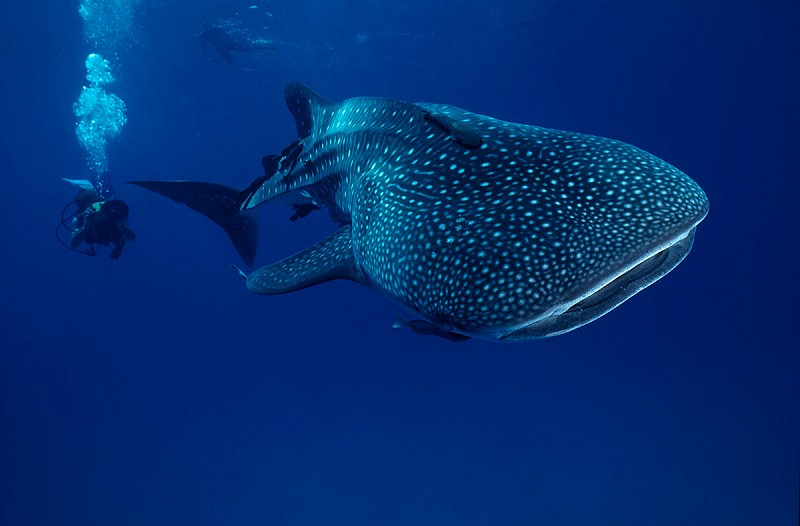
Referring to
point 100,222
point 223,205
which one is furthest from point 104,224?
point 223,205

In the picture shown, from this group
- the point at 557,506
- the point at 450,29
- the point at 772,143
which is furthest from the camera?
the point at 772,143

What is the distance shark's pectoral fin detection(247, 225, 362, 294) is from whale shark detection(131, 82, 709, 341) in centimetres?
3

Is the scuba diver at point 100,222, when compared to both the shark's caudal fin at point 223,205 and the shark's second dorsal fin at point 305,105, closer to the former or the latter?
the shark's caudal fin at point 223,205

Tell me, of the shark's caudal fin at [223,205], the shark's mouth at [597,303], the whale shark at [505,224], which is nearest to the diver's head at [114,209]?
the shark's caudal fin at [223,205]

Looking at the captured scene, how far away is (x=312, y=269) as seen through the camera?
4.16 metres

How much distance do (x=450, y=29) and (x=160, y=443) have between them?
2893 cm

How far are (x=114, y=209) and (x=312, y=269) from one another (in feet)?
29.5

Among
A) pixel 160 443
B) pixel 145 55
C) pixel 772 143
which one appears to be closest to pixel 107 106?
pixel 145 55

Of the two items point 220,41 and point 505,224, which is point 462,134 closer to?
point 505,224

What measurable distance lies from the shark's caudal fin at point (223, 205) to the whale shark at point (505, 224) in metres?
2.80

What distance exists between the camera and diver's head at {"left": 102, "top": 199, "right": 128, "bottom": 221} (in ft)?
35.6

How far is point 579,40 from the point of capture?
31219mm

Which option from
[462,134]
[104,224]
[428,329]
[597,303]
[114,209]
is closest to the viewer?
[597,303]

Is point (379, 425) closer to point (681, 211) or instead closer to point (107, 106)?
point (681, 211)
